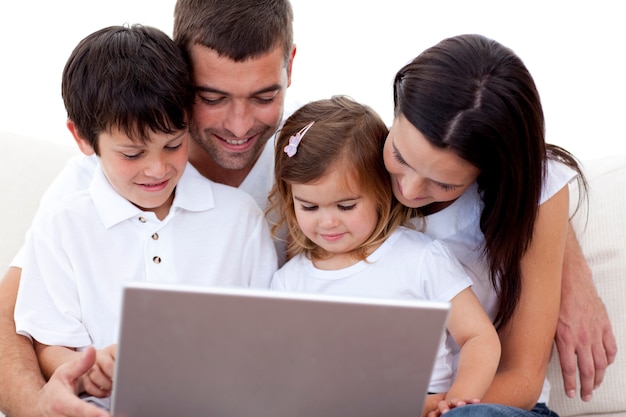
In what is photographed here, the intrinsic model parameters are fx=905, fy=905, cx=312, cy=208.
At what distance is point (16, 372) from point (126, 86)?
63 centimetres

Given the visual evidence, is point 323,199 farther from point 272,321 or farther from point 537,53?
point 537,53

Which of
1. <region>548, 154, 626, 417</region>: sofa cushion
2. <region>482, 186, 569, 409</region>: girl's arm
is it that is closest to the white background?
<region>548, 154, 626, 417</region>: sofa cushion

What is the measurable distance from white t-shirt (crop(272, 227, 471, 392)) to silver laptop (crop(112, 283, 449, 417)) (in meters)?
0.51

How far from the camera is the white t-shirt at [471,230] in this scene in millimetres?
2064

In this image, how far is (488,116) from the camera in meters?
1.76

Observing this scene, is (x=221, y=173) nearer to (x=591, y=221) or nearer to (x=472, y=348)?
(x=472, y=348)

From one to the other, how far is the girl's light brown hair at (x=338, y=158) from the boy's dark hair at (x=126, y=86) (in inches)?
10.1

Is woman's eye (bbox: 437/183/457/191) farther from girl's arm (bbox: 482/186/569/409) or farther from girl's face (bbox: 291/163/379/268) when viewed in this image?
girl's arm (bbox: 482/186/569/409)

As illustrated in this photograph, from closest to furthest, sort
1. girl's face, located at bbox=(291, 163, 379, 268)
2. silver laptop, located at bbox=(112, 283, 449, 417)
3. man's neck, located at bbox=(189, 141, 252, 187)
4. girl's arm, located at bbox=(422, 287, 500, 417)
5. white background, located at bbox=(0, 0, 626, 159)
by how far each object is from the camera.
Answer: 1. silver laptop, located at bbox=(112, 283, 449, 417)
2. girl's arm, located at bbox=(422, 287, 500, 417)
3. girl's face, located at bbox=(291, 163, 379, 268)
4. man's neck, located at bbox=(189, 141, 252, 187)
5. white background, located at bbox=(0, 0, 626, 159)

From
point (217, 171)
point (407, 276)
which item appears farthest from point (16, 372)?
point (407, 276)

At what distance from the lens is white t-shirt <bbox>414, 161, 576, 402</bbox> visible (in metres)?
2.06

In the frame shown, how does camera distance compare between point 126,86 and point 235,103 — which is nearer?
point 126,86

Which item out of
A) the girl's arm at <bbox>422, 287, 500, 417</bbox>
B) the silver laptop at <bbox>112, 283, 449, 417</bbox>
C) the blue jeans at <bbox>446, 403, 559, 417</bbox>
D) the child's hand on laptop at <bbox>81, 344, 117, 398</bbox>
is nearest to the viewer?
the silver laptop at <bbox>112, 283, 449, 417</bbox>

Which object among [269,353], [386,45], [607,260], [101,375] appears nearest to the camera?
[269,353]
